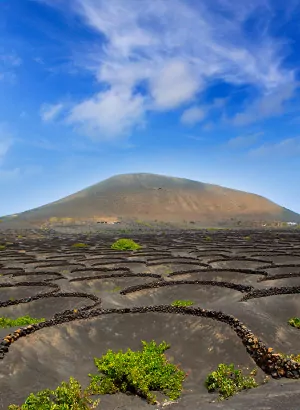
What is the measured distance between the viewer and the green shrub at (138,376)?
1553 centimetres

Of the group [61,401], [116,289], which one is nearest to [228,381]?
[61,401]

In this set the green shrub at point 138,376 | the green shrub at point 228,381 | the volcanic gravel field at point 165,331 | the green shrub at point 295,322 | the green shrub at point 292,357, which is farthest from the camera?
the green shrub at point 295,322

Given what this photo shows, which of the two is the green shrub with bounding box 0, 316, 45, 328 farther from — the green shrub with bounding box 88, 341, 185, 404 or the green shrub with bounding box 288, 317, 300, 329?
the green shrub with bounding box 288, 317, 300, 329

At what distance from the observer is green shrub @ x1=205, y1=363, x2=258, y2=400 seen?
1492 centimetres

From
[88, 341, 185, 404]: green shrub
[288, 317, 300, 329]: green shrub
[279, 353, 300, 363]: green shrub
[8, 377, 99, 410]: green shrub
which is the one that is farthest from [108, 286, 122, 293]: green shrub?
[8, 377, 99, 410]: green shrub

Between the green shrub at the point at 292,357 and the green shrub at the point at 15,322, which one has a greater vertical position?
the green shrub at the point at 292,357

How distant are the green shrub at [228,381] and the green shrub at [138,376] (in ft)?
4.50

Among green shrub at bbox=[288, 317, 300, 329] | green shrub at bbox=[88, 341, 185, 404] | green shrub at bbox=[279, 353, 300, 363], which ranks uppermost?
green shrub at bbox=[288, 317, 300, 329]

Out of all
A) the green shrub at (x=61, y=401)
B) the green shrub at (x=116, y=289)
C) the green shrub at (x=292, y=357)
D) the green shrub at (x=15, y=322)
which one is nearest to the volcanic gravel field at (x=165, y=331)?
the green shrub at (x=116, y=289)

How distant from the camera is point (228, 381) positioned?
1541cm

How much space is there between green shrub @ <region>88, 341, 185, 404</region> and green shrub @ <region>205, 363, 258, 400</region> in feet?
4.50

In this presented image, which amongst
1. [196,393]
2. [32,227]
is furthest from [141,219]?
[196,393]

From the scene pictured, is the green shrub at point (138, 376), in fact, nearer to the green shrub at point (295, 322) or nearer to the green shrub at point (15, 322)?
the green shrub at point (15, 322)

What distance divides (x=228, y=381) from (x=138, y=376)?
360 cm
